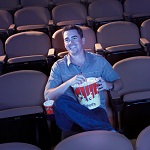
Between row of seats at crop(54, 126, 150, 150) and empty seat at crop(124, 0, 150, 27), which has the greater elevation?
empty seat at crop(124, 0, 150, 27)

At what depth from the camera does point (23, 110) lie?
1.64 metres

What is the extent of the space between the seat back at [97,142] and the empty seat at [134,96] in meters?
0.51

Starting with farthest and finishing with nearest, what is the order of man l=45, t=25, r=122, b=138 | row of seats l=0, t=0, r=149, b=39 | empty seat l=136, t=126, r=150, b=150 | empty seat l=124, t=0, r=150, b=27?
empty seat l=124, t=0, r=150, b=27
row of seats l=0, t=0, r=149, b=39
man l=45, t=25, r=122, b=138
empty seat l=136, t=126, r=150, b=150

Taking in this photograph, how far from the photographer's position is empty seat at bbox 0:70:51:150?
157 centimetres

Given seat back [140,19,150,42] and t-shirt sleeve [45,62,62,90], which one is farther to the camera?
seat back [140,19,150,42]

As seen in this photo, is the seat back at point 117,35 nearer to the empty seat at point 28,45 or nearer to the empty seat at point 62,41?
the empty seat at point 62,41

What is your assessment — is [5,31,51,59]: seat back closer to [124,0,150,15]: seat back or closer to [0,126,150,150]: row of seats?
[124,0,150,15]: seat back

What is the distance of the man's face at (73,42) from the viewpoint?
1729mm

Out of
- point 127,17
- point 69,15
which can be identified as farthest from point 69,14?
point 127,17

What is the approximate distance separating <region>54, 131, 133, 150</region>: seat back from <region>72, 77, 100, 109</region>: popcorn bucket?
0.95 feet

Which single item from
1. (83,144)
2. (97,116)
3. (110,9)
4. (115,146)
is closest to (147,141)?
(115,146)

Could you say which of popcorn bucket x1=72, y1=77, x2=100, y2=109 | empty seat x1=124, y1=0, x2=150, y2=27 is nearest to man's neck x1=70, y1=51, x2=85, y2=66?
popcorn bucket x1=72, y1=77, x2=100, y2=109

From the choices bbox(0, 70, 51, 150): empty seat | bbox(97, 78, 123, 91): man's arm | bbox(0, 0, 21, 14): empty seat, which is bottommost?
bbox(0, 70, 51, 150): empty seat

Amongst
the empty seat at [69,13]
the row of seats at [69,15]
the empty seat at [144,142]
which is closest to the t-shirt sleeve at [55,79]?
the empty seat at [144,142]
